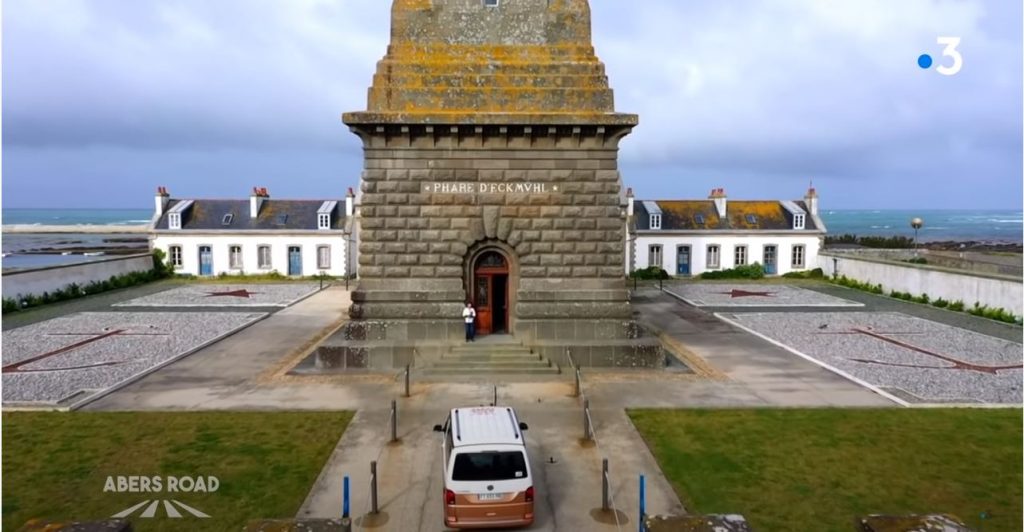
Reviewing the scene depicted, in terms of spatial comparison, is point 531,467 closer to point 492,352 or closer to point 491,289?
point 492,352

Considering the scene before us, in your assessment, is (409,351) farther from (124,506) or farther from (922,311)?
(922,311)

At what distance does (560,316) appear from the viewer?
19.4 metres

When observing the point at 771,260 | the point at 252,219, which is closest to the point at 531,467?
the point at 771,260

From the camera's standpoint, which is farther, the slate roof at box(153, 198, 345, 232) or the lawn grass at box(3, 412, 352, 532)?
the slate roof at box(153, 198, 345, 232)

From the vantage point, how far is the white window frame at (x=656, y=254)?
147 ft

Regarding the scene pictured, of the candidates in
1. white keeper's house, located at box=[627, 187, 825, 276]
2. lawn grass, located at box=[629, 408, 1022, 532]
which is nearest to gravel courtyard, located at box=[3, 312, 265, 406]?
lawn grass, located at box=[629, 408, 1022, 532]

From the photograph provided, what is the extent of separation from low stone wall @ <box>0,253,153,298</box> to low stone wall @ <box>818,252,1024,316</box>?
43.4 m

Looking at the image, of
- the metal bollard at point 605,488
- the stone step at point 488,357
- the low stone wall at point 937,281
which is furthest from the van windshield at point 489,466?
the low stone wall at point 937,281

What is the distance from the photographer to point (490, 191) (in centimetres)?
1934

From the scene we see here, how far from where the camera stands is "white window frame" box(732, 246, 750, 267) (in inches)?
1774

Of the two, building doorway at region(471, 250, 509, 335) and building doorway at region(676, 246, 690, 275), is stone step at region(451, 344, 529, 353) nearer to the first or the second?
building doorway at region(471, 250, 509, 335)

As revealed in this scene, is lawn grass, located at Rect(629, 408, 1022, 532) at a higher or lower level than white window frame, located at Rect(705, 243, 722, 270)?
lower

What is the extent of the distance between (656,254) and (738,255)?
585 centimetres

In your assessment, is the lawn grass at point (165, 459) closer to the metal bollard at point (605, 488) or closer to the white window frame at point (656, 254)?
the metal bollard at point (605, 488)
